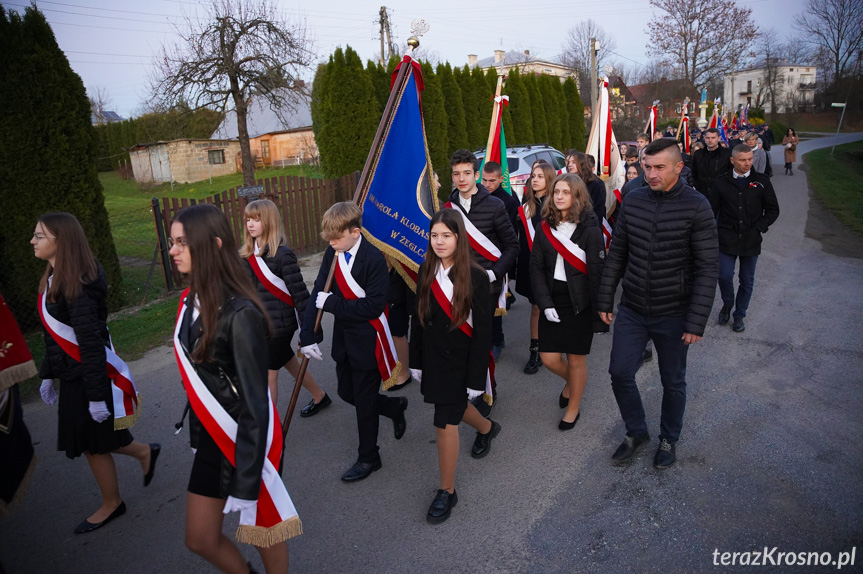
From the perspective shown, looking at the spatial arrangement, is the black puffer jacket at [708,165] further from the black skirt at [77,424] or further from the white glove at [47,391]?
the white glove at [47,391]

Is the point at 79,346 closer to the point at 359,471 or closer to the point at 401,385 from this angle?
the point at 359,471

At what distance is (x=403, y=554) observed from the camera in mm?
3107

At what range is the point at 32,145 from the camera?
7.22 m

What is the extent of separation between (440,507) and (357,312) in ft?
4.23

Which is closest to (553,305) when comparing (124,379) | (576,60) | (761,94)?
(124,379)

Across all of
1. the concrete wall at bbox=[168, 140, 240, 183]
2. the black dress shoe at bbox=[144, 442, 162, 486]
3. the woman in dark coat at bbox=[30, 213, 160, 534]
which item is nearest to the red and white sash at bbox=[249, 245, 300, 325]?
the woman in dark coat at bbox=[30, 213, 160, 534]

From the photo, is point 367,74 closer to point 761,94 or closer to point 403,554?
point 403,554

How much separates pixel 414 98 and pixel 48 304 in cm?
287

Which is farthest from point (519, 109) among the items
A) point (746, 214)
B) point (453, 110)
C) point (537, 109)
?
point (746, 214)

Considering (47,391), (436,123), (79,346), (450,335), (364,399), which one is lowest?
(364,399)

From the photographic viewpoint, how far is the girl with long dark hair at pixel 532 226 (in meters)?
5.48

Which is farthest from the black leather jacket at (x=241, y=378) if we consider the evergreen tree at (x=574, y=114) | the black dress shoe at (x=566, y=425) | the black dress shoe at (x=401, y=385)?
the evergreen tree at (x=574, y=114)

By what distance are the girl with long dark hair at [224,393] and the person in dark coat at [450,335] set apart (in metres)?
1.20

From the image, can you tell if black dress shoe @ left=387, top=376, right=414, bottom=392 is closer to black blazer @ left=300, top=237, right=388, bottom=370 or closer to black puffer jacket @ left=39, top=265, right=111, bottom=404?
black blazer @ left=300, top=237, right=388, bottom=370
